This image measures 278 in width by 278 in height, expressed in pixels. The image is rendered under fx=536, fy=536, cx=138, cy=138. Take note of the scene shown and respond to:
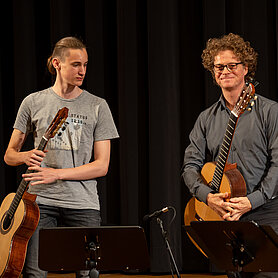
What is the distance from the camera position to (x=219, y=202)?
9.63 feet

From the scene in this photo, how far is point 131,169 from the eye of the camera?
4953 millimetres

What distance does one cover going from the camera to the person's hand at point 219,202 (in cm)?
291

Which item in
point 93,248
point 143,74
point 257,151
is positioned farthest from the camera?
point 143,74

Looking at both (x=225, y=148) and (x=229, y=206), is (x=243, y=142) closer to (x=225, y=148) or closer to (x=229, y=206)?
(x=225, y=148)

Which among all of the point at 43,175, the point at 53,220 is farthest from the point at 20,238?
the point at 43,175

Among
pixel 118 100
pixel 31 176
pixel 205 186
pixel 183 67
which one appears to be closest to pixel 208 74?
pixel 183 67

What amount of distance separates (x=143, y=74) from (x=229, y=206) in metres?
2.46

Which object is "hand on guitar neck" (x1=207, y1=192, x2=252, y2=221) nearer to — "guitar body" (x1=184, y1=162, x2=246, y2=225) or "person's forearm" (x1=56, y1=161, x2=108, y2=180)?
"guitar body" (x1=184, y1=162, x2=246, y2=225)

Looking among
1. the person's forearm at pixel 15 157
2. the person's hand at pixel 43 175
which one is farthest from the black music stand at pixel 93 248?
the person's forearm at pixel 15 157

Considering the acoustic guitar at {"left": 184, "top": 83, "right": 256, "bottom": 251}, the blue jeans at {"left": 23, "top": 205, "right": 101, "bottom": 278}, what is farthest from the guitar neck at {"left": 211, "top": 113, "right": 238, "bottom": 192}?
the blue jeans at {"left": 23, "top": 205, "right": 101, "bottom": 278}

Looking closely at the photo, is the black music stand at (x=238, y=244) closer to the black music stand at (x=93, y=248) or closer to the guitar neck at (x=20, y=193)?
the black music stand at (x=93, y=248)

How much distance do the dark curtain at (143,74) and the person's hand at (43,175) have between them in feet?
6.48

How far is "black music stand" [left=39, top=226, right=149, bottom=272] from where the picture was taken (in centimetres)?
263

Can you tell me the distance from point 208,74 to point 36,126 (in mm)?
2144
